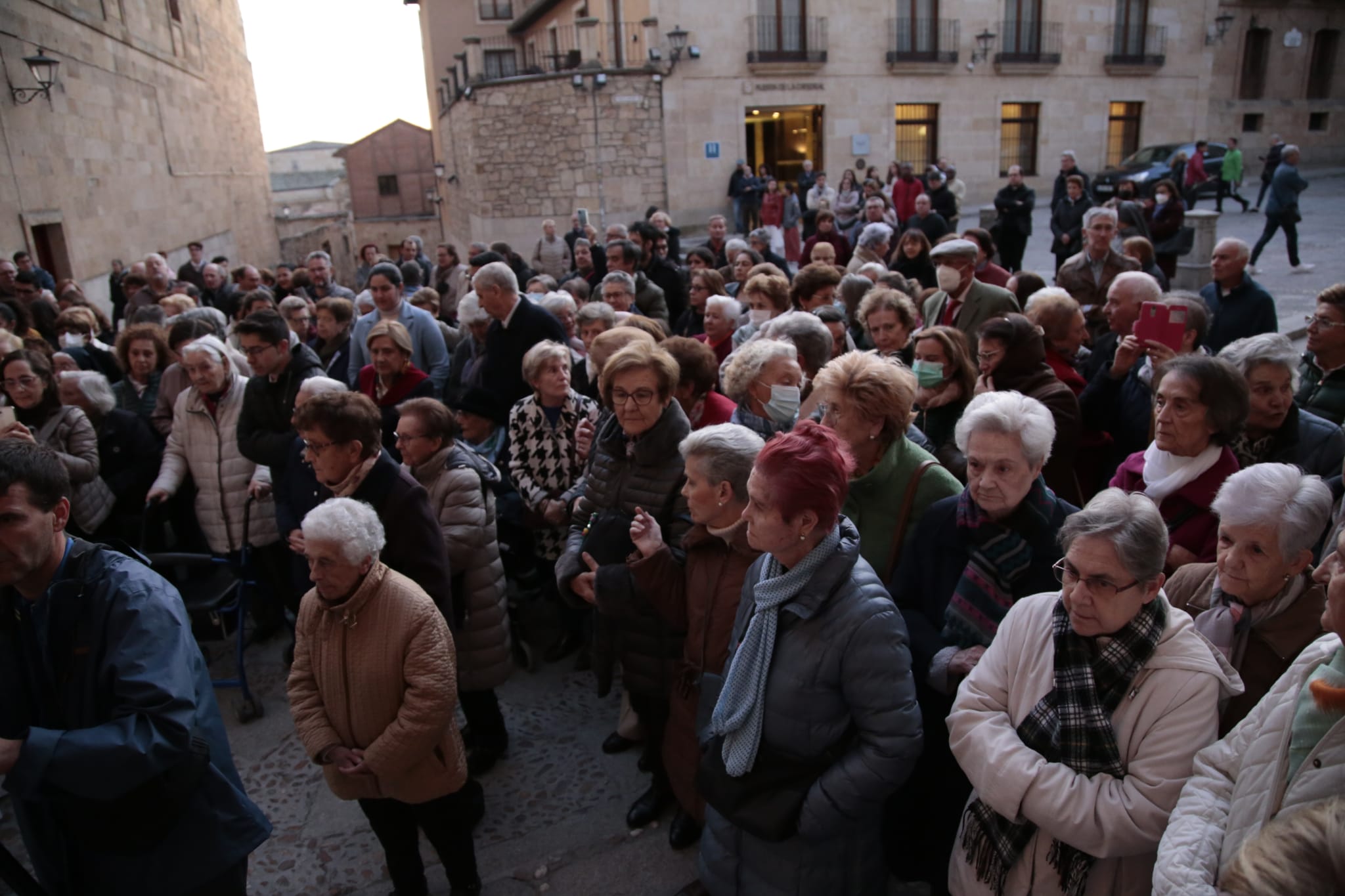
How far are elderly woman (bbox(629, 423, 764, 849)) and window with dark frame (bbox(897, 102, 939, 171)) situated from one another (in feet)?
79.2

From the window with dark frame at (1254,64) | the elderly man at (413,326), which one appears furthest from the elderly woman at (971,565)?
the window with dark frame at (1254,64)

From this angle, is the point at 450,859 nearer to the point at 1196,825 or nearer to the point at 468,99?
the point at 1196,825

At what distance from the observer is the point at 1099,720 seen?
1.87m

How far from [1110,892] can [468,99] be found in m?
23.5

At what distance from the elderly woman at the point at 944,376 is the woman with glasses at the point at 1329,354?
133 cm

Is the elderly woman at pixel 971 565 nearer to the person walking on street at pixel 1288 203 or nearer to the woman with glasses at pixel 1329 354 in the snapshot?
the woman with glasses at pixel 1329 354

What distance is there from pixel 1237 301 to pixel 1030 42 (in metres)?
24.1

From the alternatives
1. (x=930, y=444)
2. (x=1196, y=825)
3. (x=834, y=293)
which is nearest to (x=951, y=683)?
(x=1196, y=825)

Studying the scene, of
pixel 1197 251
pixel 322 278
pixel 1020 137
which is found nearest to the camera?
pixel 322 278

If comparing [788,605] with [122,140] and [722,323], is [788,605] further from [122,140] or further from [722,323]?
[122,140]

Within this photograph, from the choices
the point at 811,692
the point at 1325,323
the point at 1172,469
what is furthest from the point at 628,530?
the point at 1325,323

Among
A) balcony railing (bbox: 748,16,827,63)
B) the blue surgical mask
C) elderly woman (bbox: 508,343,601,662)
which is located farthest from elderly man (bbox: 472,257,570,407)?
balcony railing (bbox: 748,16,827,63)

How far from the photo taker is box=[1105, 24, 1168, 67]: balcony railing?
26.0m

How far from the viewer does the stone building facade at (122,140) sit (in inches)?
502
